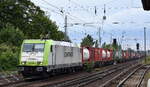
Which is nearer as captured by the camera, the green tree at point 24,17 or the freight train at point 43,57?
the freight train at point 43,57

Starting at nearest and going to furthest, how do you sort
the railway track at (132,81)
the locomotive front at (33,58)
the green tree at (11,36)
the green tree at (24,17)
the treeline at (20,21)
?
the railway track at (132,81) → the locomotive front at (33,58) → the green tree at (11,36) → the treeline at (20,21) → the green tree at (24,17)

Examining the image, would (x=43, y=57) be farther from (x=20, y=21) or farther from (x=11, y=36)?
(x=20, y=21)

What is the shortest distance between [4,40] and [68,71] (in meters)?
22.9

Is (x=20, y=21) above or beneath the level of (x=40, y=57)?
above

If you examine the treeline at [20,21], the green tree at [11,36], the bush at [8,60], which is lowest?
the bush at [8,60]

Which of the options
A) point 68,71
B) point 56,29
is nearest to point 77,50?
point 68,71

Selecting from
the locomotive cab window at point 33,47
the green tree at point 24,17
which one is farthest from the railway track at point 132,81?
the green tree at point 24,17

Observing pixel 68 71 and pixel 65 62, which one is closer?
pixel 65 62

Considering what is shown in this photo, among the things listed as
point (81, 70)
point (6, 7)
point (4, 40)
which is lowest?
point (81, 70)

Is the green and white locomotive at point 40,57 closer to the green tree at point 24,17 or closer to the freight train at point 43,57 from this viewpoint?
the freight train at point 43,57

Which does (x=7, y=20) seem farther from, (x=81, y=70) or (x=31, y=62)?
(x=31, y=62)

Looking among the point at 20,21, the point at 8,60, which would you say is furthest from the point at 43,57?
the point at 20,21

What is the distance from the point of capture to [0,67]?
3584 centimetres

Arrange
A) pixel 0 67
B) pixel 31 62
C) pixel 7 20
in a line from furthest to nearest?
pixel 7 20 < pixel 0 67 < pixel 31 62
